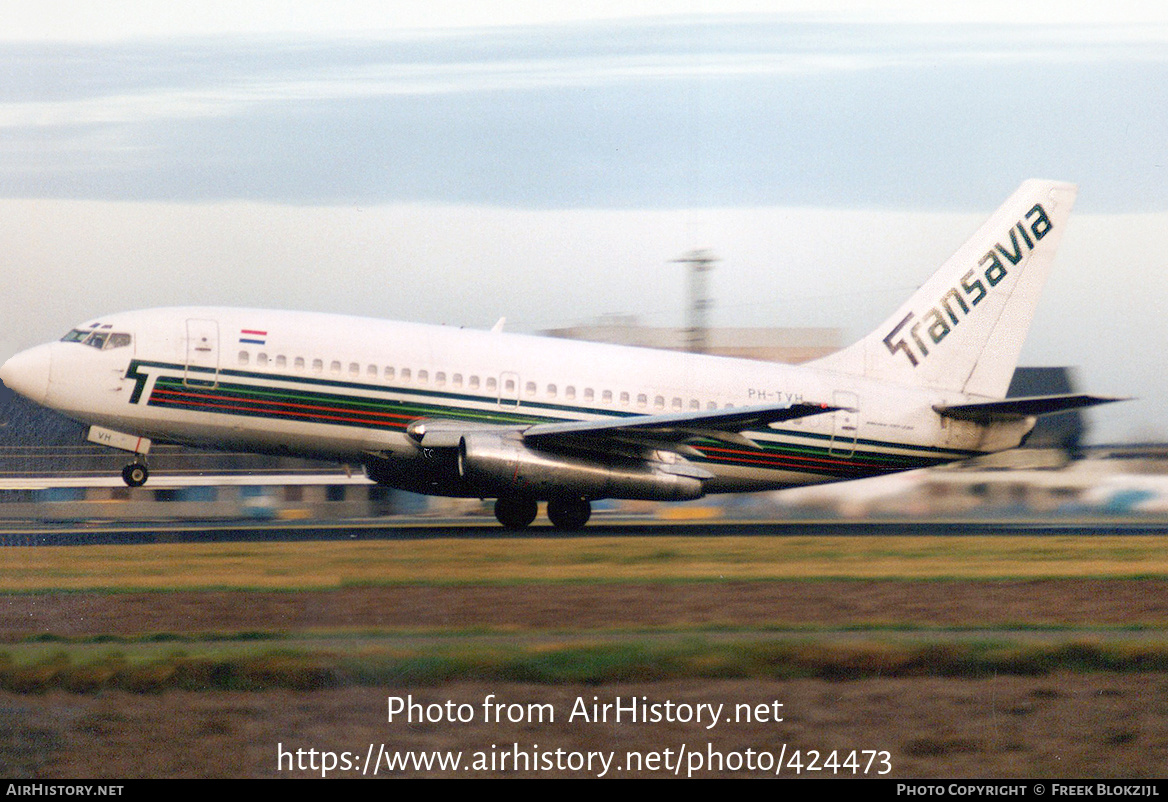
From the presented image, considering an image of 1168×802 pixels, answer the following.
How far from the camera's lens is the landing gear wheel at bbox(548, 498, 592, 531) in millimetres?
23875

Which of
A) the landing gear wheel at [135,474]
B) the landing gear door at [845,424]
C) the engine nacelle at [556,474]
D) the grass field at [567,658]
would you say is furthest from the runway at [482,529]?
the grass field at [567,658]

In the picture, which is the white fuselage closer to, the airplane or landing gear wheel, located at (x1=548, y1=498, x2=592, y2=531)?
the airplane

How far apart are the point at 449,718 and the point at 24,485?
3190cm

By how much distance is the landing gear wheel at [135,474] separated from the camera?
2170cm

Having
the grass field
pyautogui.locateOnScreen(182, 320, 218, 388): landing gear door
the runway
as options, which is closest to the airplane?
pyautogui.locateOnScreen(182, 320, 218, 388): landing gear door

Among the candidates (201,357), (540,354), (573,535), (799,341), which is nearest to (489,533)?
(573,535)

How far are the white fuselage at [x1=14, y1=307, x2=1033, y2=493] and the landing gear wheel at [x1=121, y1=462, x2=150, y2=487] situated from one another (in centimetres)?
61

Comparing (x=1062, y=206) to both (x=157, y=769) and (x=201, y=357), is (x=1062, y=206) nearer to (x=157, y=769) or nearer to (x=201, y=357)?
(x=201, y=357)

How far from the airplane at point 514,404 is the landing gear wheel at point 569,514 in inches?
1.2

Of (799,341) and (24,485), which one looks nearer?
(24,485)

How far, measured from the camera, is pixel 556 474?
72.5ft

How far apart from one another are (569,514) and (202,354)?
764 centimetres

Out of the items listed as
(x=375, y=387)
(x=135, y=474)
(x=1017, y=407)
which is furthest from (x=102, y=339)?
(x=1017, y=407)

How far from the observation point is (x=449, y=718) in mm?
9555
